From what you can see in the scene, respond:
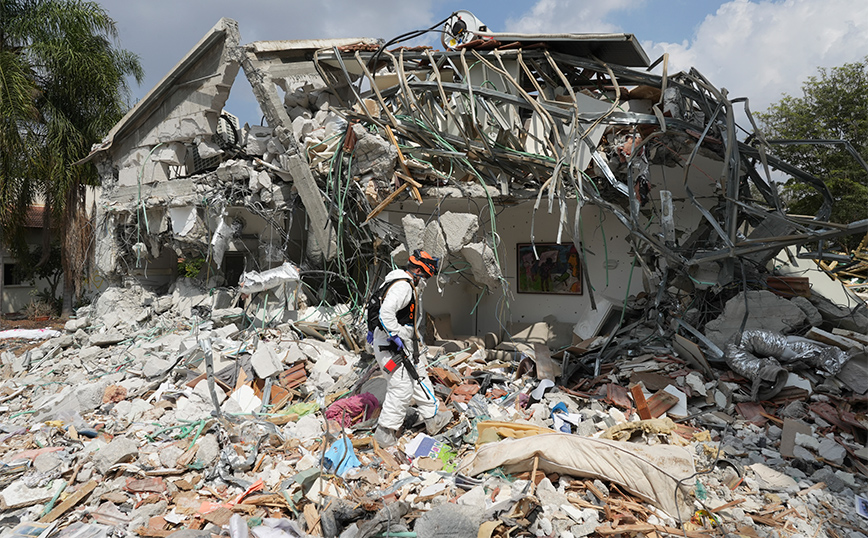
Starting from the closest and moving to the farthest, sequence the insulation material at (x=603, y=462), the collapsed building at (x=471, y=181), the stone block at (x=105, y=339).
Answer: the insulation material at (x=603, y=462) < the collapsed building at (x=471, y=181) < the stone block at (x=105, y=339)

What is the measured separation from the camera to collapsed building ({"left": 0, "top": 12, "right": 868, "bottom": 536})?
4262mm

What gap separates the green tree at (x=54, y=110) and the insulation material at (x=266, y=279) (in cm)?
807

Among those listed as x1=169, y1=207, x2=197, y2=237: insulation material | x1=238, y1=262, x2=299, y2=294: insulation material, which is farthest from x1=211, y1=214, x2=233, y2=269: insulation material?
x1=238, y1=262, x2=299, y2=294: insulation material

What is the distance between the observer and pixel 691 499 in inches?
141

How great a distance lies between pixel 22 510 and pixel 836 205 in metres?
19.6

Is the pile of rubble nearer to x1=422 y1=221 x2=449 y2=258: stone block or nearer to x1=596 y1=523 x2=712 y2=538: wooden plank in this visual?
x1=596 y1=523 x2=712 y2=538: wooden plank

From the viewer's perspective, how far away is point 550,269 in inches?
340

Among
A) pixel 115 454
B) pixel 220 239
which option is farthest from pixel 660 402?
pixel 220 239

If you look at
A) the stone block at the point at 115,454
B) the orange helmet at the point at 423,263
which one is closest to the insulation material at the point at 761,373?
the orange helmet at the point at 423,263

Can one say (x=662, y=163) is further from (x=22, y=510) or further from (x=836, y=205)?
(x=836, y=205)

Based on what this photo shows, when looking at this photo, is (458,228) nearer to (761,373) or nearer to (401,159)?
(401,159)

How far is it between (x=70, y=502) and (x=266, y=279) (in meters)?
4.18

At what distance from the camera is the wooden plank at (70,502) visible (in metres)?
3.55

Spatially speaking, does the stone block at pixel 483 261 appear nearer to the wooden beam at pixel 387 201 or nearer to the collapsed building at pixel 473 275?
the collapsed building at pixel 473 275
